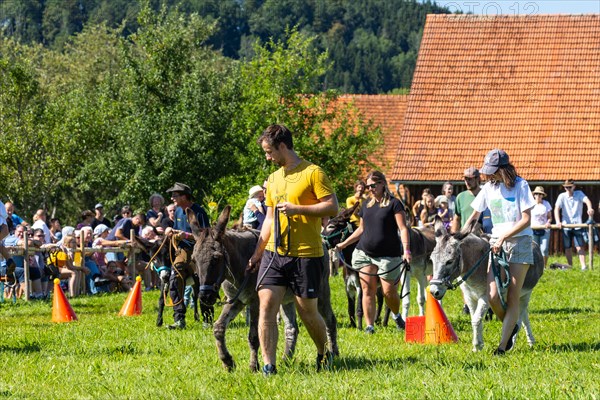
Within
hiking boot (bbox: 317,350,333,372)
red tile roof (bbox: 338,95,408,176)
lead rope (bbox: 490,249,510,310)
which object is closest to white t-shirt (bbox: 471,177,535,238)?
lead rope (bbox: 490,249,510,310)

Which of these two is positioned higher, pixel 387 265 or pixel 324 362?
pixel 387 265

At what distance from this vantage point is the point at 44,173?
47594 millimetres

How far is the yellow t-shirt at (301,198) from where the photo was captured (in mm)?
9367

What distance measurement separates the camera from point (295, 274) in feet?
31.0

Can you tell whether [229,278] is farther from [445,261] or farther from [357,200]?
[357,200]

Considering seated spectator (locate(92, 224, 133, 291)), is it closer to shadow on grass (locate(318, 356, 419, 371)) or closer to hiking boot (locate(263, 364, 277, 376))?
shadow on grass (locate(318, 356, 419, 371))

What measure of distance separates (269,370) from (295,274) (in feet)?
2.65

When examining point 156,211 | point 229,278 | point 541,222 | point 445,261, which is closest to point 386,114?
point 541,222

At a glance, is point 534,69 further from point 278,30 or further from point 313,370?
point 278,30

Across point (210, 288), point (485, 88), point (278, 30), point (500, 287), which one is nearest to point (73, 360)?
point (210, 288)

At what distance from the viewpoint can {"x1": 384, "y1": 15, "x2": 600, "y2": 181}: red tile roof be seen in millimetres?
41062

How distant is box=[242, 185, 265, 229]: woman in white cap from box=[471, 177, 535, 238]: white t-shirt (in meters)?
4.70

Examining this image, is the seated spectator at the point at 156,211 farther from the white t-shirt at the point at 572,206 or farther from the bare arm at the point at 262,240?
the white t-shirt at the point at 572,206

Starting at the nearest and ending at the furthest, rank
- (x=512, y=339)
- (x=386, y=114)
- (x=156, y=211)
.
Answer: (x=512, y=339)
(x=156, y=211)
(x=386, y=114)
